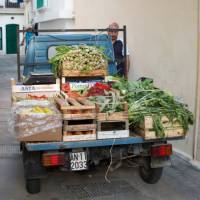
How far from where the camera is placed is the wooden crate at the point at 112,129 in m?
5.04

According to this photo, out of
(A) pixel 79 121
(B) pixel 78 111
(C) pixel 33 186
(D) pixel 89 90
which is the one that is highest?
(D) pixel 89 90

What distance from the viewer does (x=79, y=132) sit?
500 centimetres

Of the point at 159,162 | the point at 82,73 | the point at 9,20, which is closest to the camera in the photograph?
the point at 159,162

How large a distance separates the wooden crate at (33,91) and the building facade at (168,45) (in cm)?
198

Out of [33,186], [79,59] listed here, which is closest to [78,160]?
[33,186]

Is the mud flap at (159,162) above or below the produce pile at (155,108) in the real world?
below

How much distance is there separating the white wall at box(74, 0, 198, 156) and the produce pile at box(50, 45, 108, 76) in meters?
1.21

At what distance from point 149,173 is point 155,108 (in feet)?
3.11

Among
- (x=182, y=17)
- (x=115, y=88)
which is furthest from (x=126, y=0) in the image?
(x=115, y=88)

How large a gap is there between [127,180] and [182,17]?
2.54 m

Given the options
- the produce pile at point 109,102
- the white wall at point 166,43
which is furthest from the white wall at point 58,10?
the produce pile at point 109,102

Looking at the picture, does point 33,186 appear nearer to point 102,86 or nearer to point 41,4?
point 102,86

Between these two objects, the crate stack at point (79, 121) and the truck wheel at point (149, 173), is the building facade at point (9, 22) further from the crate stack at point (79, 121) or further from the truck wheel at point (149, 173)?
the crate stack at point (79, 121)

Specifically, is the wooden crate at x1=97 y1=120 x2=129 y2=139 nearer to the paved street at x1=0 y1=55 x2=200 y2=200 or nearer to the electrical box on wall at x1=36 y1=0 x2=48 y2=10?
the paved street at x1=0 y1=55 x2=200 y2=200
